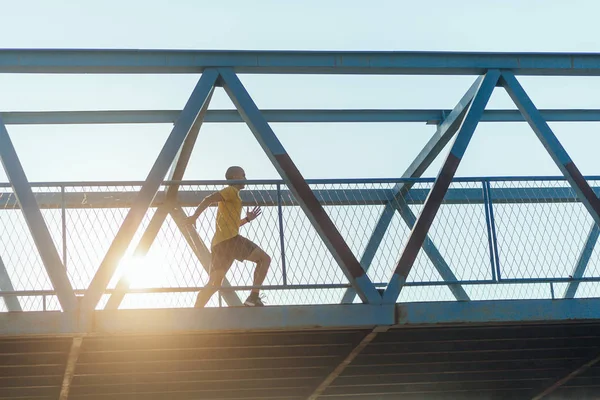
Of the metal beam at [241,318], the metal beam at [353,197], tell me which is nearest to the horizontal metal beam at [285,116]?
the metal beam at [353,197]

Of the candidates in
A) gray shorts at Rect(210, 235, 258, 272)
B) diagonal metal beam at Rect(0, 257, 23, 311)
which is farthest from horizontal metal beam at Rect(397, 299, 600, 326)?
diagonal metal beam at Rect(0, 257, 23, 311)

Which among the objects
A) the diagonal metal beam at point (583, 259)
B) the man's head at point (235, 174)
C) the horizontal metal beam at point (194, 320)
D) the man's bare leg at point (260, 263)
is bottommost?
the horizontal metal beam at point (194, 320)

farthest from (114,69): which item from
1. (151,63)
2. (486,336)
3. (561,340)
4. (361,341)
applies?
(561,340)

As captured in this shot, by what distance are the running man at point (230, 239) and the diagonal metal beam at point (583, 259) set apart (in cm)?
439

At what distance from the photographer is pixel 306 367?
46.5 ft

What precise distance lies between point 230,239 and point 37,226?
213 centimetres

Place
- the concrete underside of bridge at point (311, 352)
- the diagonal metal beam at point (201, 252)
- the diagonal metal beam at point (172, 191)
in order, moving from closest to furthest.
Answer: the concrete underside of bridge at point (311, 352), the diagonal metal beam at point (172, 191), the diagonal metal beam at point (201, 252)

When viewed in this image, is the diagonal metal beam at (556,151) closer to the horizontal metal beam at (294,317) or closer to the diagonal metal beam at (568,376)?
the horizontal metal beam at (294,317)

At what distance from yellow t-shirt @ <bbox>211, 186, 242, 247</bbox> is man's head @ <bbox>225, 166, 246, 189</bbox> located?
0.10m

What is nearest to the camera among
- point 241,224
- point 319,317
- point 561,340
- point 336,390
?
point 319,317

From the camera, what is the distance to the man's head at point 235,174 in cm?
1266

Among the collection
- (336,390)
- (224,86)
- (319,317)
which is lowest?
(319,317)

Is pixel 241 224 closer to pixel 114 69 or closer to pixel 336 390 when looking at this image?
pixel 114 69

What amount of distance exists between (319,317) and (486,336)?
2498mm
